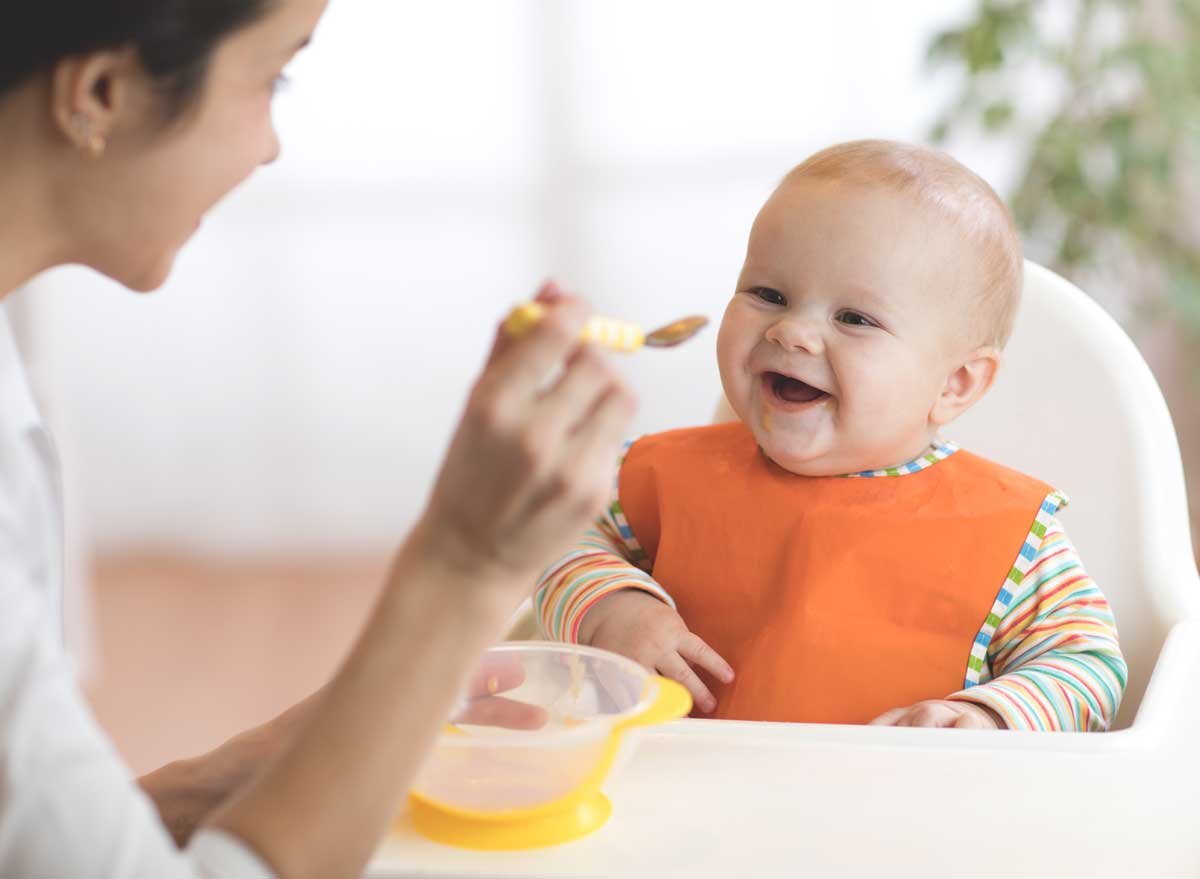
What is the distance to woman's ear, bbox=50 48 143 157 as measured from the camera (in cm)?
74

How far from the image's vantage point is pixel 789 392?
1.13 meters

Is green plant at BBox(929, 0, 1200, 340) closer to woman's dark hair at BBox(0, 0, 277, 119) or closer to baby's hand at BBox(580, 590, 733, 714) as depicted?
baby's hand at BBox(580, 590, 733, 714)

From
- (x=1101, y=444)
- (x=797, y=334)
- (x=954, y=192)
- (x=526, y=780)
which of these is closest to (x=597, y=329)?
(x=526, y=780)

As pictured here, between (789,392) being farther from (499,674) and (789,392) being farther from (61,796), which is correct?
(61,796)

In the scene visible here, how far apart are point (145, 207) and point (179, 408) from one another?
9.20 feet

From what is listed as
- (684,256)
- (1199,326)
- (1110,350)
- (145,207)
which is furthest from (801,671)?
(684,256)

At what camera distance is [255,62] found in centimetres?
79

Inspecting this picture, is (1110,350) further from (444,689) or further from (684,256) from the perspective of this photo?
(684,256)

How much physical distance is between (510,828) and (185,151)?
17.1 inches

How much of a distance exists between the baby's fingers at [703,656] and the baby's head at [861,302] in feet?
0.57

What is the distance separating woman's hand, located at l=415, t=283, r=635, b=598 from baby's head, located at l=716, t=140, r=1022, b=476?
0.44m

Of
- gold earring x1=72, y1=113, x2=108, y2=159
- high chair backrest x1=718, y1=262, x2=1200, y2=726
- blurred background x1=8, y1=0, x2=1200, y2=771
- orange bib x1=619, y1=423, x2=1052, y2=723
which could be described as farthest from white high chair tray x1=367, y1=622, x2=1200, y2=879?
blurred background x1=8, y1=0, x2=1200, y2=771

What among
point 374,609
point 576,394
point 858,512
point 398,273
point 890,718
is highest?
point 576,394

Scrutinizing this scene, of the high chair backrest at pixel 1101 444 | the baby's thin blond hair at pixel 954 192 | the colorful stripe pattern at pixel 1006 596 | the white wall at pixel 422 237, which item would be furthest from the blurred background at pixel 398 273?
the colorful stripe pattern at pixel 1006 596
